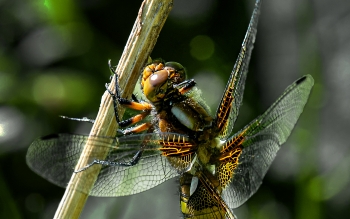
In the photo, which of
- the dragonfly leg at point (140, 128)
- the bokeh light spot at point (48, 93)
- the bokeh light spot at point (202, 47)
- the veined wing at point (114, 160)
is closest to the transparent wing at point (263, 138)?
the veined wing at point (114, 160)

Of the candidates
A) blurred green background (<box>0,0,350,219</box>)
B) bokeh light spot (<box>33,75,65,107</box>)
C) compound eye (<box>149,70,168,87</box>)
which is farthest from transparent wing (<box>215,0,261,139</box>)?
bokeh light spot (<box>33,75,65,107</box>)

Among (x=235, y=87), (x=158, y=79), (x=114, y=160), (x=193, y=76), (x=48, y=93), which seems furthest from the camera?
(x=193, y=76)

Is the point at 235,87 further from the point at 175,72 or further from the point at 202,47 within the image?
the point at 202,47

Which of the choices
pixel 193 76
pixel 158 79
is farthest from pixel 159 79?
pixel 193 76

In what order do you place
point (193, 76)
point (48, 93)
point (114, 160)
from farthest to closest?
1. point (193, 76)
2. point (48, 93)
3. point (114, 160)

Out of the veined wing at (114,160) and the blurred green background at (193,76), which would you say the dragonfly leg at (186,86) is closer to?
the veined wing at (114,160)

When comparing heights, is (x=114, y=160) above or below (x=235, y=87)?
below

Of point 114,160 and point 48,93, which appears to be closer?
point 114,160
